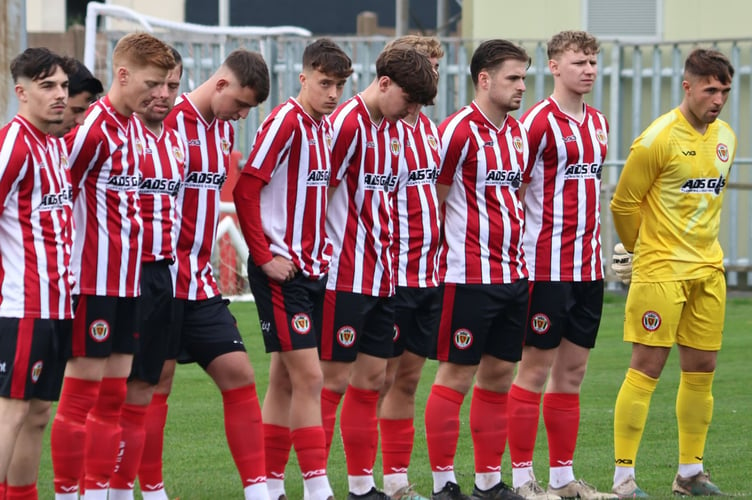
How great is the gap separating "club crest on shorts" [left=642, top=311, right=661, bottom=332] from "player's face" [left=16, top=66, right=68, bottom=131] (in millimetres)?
3251

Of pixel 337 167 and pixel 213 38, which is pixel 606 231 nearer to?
pixel 213 38

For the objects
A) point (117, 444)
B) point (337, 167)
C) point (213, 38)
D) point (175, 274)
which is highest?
point (213, 38)

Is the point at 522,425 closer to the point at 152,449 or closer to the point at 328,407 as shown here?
the point at 328,407

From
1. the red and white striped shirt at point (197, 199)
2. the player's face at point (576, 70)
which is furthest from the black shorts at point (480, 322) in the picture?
the red and white striped shirt at point (197, 199)

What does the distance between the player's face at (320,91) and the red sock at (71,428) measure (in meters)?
1.65

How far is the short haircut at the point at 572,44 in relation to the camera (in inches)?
300

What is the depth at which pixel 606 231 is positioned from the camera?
17.8 m

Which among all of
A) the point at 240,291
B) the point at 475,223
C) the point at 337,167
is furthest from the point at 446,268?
the point at 240,291

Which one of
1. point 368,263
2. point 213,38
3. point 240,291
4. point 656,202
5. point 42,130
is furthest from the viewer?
point 213,38

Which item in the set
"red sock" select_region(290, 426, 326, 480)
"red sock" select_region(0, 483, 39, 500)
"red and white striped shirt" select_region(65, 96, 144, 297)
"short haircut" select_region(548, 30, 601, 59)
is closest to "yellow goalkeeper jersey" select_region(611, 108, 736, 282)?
"short haircut" select_region(548, 30, 601, 59)

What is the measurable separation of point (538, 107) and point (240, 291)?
33.5 feet

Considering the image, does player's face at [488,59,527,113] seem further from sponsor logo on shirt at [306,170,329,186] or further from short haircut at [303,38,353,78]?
sponsor logo on shirt at [306,170,329,186]

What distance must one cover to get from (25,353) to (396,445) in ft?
7.24

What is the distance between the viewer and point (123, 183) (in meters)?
6.37
